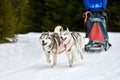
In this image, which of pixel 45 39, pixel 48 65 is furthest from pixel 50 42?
pixel 48 65

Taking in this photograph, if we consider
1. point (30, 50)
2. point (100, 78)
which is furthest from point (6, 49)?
point (100, 78)

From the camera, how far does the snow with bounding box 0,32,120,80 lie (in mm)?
8484

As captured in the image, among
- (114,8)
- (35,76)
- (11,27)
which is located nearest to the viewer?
(35,76)

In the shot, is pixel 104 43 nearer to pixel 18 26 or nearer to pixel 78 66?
pixel 78 66

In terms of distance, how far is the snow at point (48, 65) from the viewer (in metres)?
8.48

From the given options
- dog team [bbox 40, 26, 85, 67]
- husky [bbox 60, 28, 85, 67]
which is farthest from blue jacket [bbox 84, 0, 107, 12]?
dog team [bbox 40, 26, 85, 67]

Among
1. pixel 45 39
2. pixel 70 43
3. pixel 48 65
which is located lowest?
pixel 48 65

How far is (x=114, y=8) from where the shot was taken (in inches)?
908

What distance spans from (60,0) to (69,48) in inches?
605

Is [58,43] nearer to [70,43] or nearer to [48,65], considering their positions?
[70,43]

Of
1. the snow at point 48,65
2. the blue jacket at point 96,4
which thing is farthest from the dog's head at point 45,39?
the blue jacket at point 96,4

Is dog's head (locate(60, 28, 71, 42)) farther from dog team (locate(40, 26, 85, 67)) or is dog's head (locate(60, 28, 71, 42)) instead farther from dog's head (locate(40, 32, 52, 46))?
dog's head (locate(40, 32, 52, 46))

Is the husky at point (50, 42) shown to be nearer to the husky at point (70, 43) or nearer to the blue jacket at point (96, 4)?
the husky at point (70, 43)

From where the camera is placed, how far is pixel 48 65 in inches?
389
